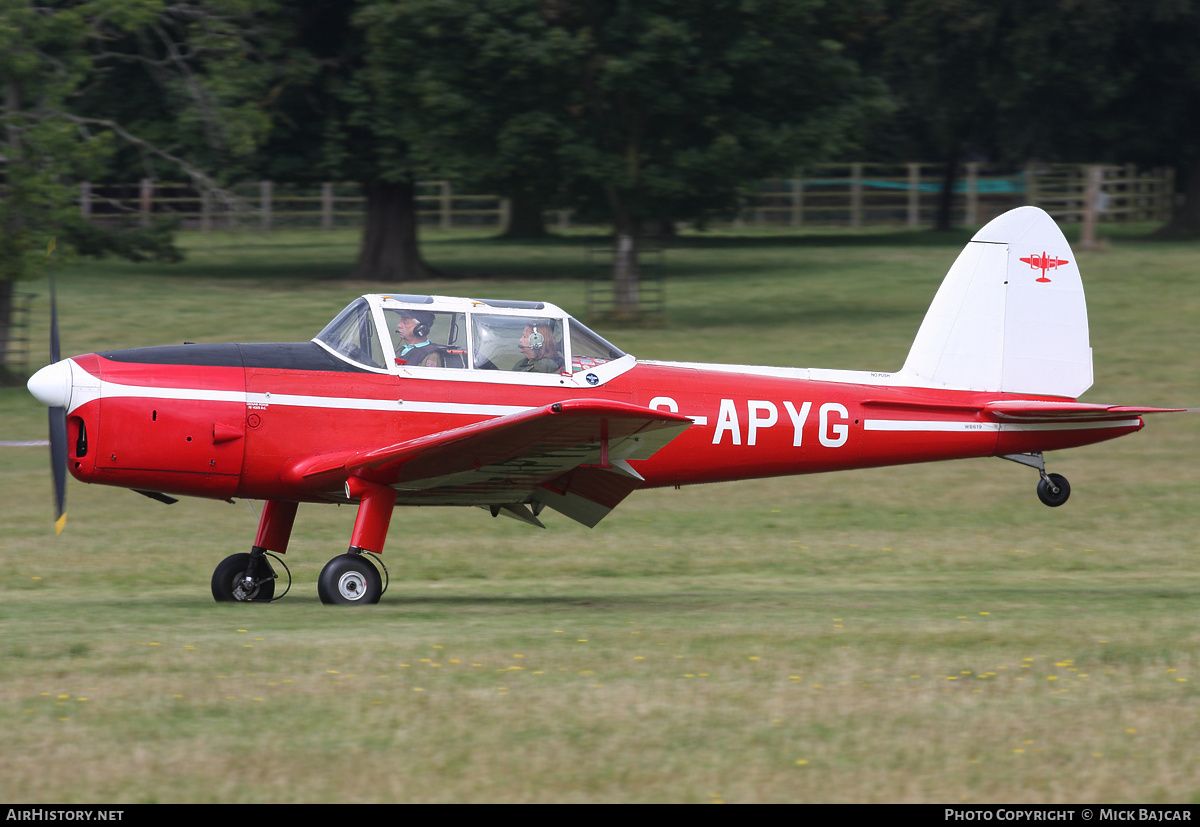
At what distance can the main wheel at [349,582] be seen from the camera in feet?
32.4

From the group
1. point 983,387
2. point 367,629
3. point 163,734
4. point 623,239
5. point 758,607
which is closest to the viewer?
point 163,734

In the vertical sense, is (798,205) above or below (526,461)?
above

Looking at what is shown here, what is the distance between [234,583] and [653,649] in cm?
413

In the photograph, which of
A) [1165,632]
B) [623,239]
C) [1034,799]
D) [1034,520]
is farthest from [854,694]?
[623,239]

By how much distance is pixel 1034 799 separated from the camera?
5523 mm

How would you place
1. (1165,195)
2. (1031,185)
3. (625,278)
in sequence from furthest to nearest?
(1165,195) → (1031,185) → (625,278)

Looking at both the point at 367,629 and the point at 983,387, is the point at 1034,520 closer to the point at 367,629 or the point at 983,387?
the point at 983,387

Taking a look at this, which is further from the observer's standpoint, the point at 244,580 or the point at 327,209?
the point at 327,209

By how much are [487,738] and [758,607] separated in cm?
428

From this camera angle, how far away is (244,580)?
35.2 ft

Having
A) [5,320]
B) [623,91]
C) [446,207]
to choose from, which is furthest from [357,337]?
[446,207]

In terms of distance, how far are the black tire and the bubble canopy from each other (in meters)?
1.90

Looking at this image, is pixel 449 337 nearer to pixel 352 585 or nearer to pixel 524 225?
pixel 352 585

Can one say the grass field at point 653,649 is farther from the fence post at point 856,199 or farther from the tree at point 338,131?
the fence post at point 856,199
